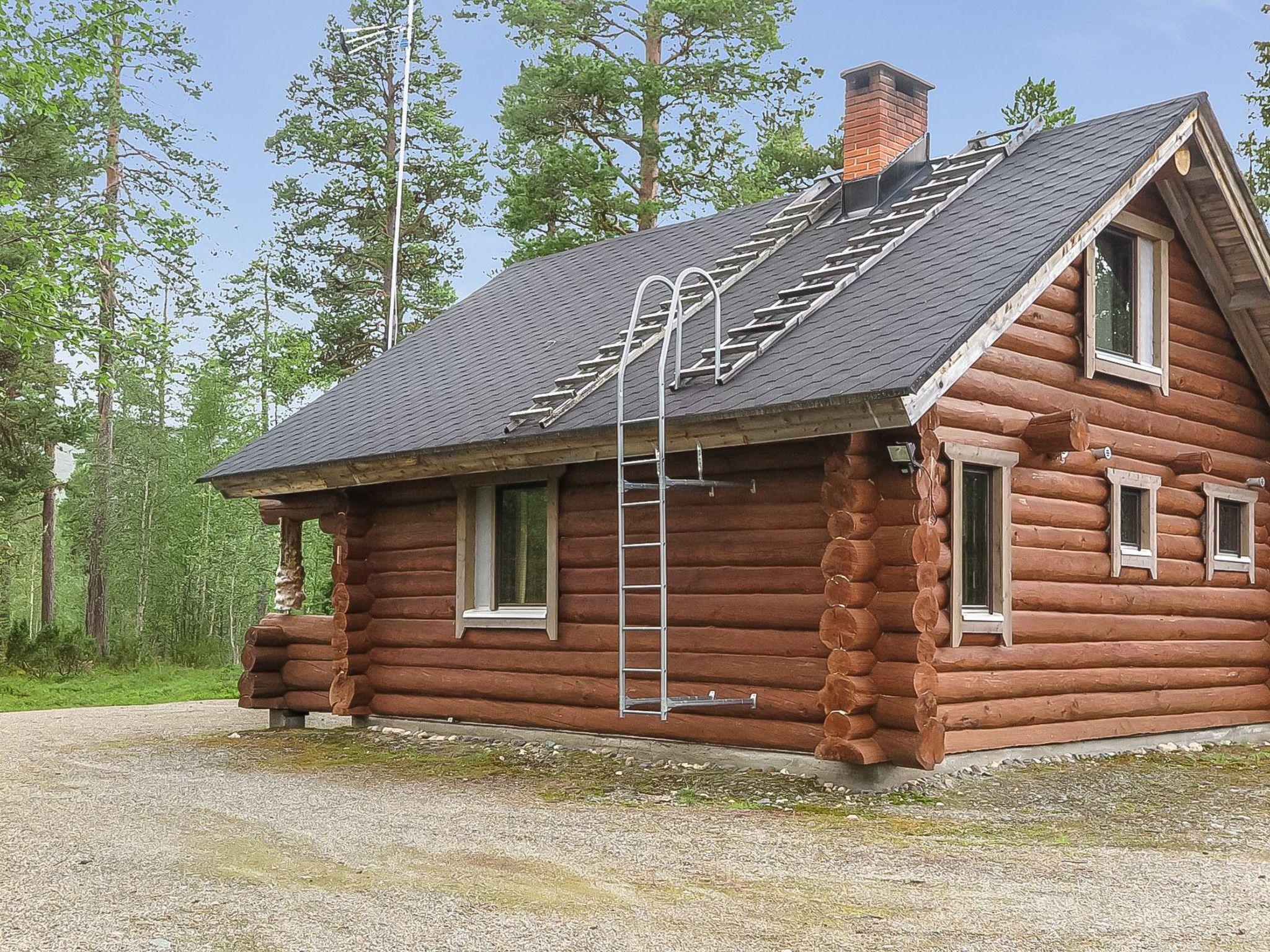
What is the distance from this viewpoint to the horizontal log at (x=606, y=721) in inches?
431

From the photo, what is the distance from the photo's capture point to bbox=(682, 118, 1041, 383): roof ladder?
11555 mm

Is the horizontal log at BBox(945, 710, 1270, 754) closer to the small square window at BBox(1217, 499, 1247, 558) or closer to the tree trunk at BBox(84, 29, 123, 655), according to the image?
the small square window at BBox(1217, 499, 1247, 558)

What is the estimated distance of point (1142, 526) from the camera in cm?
1323

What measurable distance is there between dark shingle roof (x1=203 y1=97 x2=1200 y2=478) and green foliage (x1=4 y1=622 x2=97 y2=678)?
10076mm

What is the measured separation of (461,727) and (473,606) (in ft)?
3.97

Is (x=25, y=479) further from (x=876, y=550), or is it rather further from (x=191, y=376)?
(x=876, y=550)

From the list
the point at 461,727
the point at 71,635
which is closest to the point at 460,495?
the point at 461,727

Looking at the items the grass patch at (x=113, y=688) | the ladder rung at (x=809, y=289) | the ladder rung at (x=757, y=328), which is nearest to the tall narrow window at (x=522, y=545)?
the ladder rung at (x=757, y=328)

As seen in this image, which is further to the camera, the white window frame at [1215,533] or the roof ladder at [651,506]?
the white window frame at [1215,533]

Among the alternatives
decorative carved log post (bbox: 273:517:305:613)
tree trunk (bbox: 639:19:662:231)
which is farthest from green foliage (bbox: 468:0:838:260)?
decorative carved log post (bbox: 273:517:305:613)

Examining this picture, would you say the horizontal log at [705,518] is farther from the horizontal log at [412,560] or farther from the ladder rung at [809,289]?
the ladder rung at [809,289]

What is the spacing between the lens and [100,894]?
693 cm

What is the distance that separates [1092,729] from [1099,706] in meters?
0.24

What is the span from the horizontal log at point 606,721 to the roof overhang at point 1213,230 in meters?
3.65
